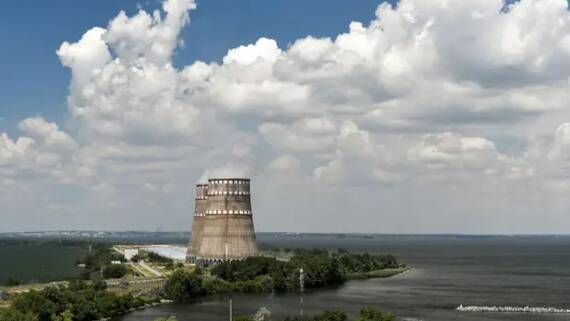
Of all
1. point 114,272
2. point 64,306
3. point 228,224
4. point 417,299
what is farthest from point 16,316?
point 228,224

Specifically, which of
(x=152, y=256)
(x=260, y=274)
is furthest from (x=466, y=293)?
(x=152, y=256)

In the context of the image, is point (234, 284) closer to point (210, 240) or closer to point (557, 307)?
point (210, 240)

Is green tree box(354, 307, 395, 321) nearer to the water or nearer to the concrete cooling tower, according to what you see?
the water

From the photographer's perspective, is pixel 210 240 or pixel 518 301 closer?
pixel 518 301

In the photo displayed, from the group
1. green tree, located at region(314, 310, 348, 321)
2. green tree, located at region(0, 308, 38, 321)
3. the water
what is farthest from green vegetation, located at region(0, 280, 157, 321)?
green tree, located at region(314, 310, 348, 321)

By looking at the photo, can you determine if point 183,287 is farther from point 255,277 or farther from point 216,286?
point 255,277
